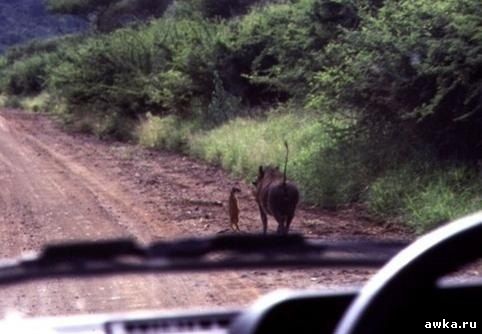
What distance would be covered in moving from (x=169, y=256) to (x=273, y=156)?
1437 cm

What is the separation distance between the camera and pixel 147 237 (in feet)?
39.1

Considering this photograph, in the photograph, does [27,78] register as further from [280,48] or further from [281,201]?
[281,201]

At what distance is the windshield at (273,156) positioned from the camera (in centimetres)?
963

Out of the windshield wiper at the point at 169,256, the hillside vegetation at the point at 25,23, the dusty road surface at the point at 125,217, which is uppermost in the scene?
the hillside vegetation at the point at 25,23

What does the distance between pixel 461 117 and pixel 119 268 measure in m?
10.0

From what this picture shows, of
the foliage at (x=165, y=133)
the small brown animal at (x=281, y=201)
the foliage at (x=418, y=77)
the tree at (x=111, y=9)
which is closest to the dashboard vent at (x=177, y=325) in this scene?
the small brown animal at (x=281, y=201)

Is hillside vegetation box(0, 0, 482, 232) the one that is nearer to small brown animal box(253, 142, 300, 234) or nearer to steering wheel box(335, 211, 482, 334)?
small brown animal box(253, 142, 300, 234)

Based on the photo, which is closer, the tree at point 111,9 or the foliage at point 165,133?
the foliage at point 165,133

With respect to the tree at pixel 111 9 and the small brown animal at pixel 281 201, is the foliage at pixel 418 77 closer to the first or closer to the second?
the small brown animal at pixel 281 201

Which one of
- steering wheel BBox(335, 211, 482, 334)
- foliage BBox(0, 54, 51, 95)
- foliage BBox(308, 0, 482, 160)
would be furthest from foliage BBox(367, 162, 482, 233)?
foliage BBox(0, 54, 51, 95)

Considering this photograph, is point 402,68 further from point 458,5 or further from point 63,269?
point 63,269

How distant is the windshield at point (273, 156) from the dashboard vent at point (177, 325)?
7.47 ft

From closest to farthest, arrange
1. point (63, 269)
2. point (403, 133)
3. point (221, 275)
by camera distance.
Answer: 1. point (63, 269)
2. point (221, 275)
3. point (403, 133)

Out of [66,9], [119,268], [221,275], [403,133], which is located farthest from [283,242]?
[66,9]
